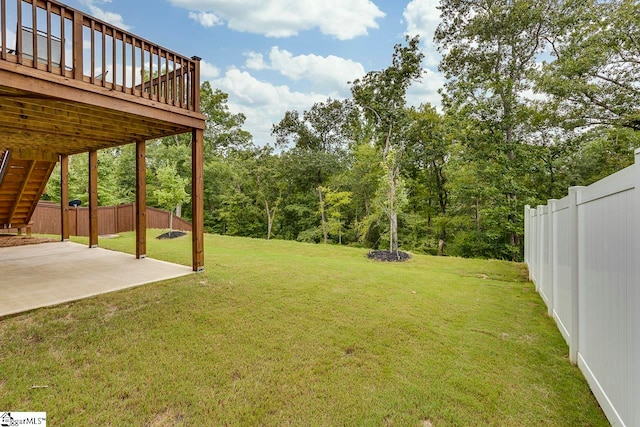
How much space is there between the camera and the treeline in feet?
29.1

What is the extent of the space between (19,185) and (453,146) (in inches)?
591

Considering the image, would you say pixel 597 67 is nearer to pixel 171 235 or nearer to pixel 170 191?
pixel 170 191

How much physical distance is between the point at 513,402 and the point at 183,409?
7.11 ft

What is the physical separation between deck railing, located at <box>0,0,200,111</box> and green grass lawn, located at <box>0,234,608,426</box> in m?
2.74

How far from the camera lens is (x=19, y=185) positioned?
740cm

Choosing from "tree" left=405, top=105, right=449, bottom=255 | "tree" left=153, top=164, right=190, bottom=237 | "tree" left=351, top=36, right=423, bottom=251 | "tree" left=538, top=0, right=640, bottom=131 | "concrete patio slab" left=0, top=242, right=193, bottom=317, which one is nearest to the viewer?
"concrete patio slab" left=0, top=242, right=193, bottom=317

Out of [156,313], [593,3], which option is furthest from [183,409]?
[593,3]

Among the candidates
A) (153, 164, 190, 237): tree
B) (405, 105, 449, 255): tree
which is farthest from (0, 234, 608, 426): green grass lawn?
(405, 105, 449, 255): tree

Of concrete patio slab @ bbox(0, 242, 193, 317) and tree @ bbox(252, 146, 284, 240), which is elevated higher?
tree @ bbox(252, 146, 284, 240)

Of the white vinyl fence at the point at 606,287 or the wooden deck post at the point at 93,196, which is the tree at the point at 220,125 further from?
the white vinyl fence at the point at 606,287

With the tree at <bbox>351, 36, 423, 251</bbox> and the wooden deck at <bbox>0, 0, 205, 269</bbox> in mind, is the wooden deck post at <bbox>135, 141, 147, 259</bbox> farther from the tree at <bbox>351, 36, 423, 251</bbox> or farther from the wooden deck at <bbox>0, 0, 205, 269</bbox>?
the tree at <bbox>351, 36, 423, 251</bbox>

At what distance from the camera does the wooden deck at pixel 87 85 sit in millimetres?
3188

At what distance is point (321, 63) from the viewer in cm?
1400

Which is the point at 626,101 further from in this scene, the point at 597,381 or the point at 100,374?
the point at 100,374
